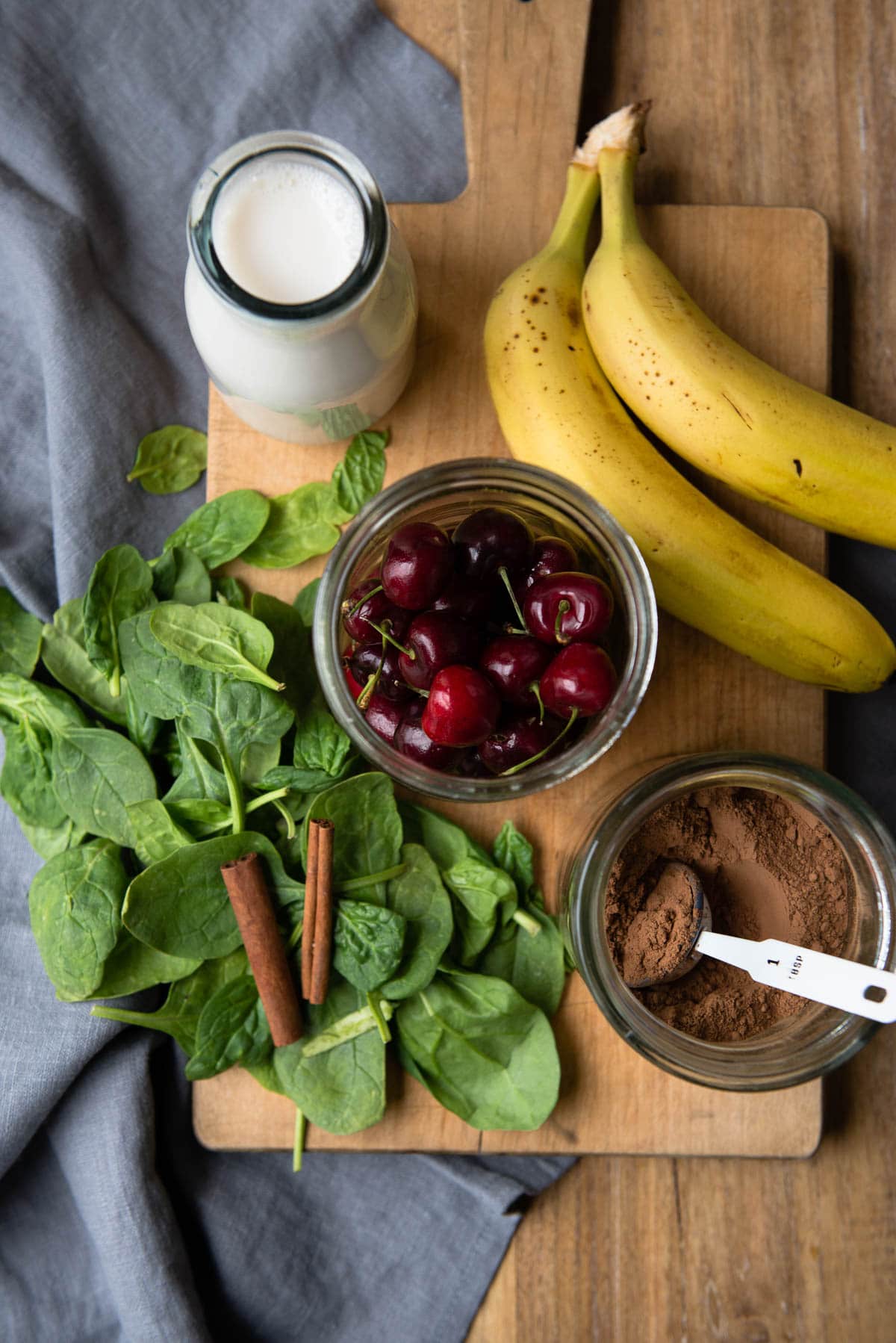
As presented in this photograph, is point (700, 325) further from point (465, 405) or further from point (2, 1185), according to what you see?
point (2, 1185)

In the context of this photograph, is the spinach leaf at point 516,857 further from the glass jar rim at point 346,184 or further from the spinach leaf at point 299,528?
the glass jar rim at point 346,184

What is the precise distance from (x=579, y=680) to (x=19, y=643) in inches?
17.8

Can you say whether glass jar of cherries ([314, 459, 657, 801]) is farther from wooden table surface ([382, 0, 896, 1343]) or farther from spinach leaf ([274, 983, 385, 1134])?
wooden table surface ([382, 0, 896, 1343])

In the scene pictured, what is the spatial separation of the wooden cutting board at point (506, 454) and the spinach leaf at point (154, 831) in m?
Answer: 0.18

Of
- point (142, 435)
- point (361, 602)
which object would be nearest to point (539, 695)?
point (361, 602)

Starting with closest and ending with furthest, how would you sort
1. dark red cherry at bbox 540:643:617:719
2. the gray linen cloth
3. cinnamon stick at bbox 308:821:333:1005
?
dark red cherry at bbox 540:643:617:719 → cinnamon stick at bbox 308:821:333:1005 → the gray linen cloth

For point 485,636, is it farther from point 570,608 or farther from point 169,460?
point 169,460

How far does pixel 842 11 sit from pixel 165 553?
72 centimetres

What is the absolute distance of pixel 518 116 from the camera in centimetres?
80

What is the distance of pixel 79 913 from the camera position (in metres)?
0.74

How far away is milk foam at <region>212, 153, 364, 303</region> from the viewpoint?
0.63 meters

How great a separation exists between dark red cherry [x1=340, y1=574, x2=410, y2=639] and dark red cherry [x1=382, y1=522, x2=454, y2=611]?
15 mm

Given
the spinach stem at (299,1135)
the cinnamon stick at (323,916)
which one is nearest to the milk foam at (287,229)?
the cinnamon stick at (323,916)

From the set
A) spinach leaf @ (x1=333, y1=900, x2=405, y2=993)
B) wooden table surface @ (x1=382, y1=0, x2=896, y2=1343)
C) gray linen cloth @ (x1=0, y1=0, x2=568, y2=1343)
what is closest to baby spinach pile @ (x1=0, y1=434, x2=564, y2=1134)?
spinach leaf @ (x1=333, y1=900, x2=405, y2=993)
